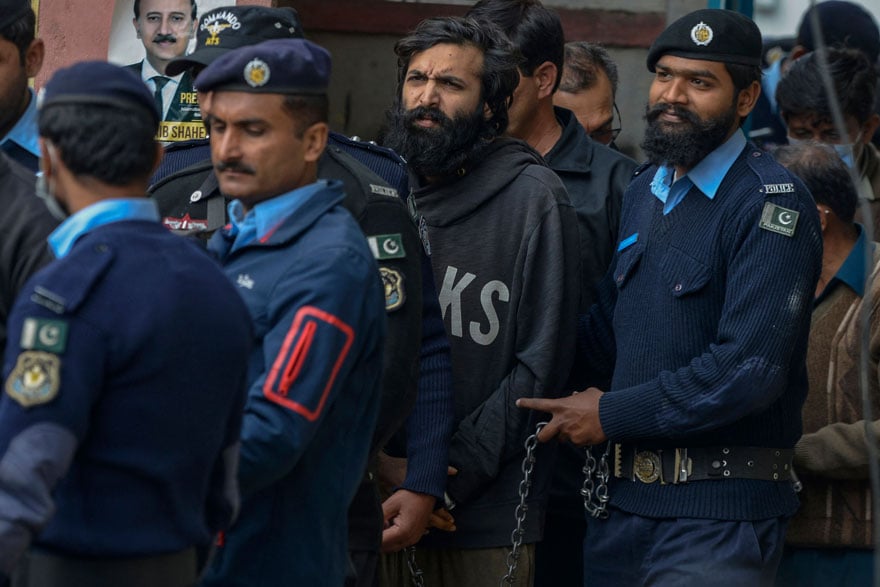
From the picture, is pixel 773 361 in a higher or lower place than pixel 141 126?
lower

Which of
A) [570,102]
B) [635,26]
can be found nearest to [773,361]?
[570,102]

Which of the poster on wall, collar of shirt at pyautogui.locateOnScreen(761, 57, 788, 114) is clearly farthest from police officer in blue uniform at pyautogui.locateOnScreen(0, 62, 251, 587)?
collar of shirt at pyautogui.locateOnScreen(761, 57, 788, 114)

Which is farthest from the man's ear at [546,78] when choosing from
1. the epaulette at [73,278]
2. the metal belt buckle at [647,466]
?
the epaulette at [73,278]

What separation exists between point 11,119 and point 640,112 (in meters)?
3.76

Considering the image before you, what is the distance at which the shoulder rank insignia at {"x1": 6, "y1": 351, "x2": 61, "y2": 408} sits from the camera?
94.8 inches

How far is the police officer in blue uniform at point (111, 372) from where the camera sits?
95.1 inches

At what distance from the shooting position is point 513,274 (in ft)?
14.1

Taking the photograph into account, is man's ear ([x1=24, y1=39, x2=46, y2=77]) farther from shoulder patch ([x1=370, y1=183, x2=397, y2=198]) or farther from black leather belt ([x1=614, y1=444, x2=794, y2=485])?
black leather belt ([x1=614, y1=444, x2=794, y2=485])

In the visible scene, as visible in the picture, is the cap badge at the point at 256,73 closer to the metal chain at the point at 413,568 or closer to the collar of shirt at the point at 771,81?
the metal chain at the point at 413,568

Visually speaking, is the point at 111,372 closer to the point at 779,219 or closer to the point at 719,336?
the point at 719,336

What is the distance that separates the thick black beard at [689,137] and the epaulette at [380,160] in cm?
74

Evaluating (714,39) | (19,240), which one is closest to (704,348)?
(714,39)

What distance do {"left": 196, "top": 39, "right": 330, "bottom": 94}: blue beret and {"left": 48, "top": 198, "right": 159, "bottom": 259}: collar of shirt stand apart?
51 centimetres

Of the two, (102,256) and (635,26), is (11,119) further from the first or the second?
(635,26)
